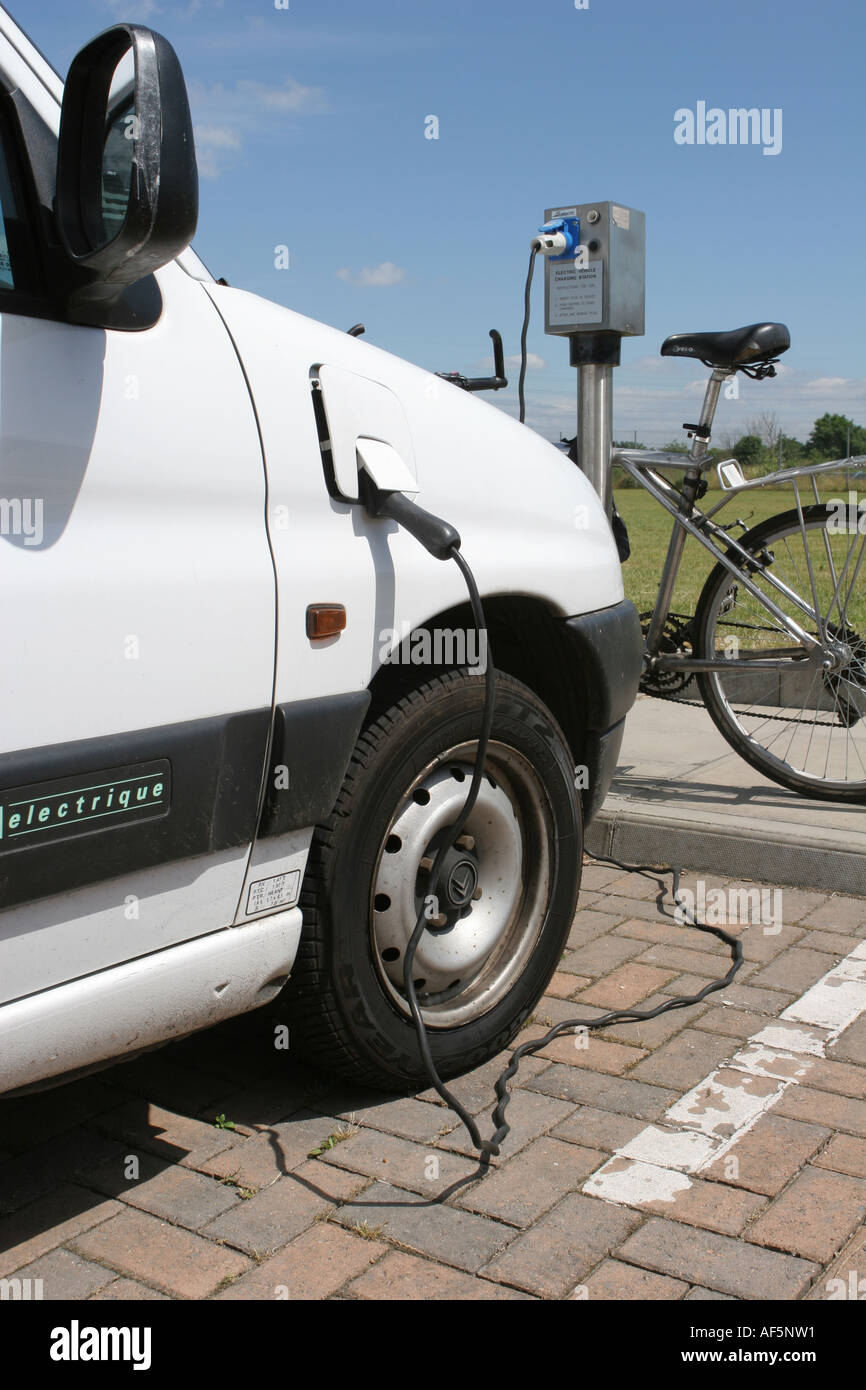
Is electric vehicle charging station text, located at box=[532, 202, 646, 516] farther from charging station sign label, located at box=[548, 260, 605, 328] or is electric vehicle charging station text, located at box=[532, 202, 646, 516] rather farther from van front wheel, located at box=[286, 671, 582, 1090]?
van front wheel, located at box=[286, 671, 582, 1090]

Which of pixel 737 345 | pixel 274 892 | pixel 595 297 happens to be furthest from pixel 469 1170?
pixel 595 297

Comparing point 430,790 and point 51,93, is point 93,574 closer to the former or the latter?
point 51,93

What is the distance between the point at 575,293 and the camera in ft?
16.2

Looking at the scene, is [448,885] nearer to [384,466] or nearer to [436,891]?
[436,891]

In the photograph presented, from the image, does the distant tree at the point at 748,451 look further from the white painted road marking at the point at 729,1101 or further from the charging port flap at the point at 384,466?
the charging port flap at the point at 384,466

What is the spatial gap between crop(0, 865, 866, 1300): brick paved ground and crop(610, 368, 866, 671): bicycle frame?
1.77 m

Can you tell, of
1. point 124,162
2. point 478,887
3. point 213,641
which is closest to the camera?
point 124,162

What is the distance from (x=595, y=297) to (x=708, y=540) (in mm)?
1011

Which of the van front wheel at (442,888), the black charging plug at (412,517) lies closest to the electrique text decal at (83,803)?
the van front wheel at (442,888)

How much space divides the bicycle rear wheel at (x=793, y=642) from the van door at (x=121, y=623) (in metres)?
2.94

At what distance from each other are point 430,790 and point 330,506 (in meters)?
0.66

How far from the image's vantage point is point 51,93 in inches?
76.2

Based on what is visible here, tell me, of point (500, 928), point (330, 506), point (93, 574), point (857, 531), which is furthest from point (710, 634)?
point (93, 574)

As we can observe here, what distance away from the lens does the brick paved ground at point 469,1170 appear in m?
2.10
